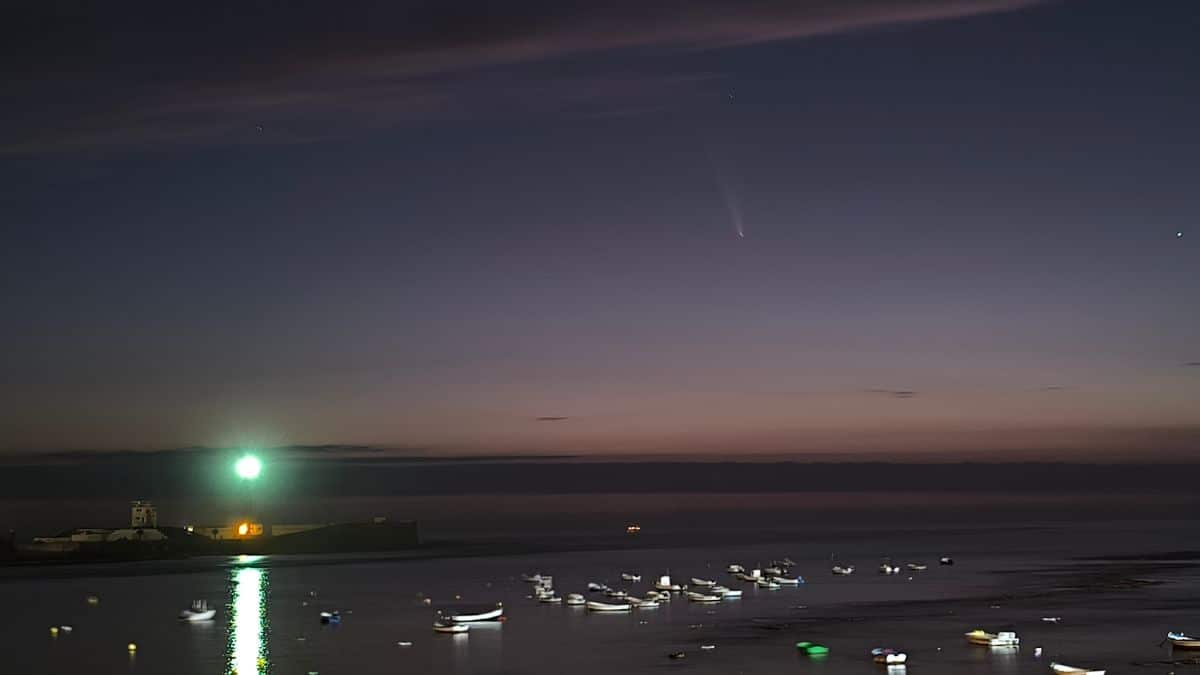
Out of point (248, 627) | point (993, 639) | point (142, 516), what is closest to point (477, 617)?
point (248, 627)

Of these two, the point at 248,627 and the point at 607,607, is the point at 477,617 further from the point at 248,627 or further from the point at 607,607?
the point at 248,627

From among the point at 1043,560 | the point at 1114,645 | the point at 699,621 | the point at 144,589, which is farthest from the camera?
the point at 1043,560

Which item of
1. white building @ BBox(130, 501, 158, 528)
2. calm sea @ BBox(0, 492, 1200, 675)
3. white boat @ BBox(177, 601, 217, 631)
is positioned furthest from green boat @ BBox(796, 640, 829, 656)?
white building @ BBox(130, 501, 158, 528)

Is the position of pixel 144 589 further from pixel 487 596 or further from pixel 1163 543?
pixel 1163 543

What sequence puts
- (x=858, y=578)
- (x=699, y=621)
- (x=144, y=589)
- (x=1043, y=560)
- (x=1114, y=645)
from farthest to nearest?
1. (x=1043, y=560)
2. (x=858, y=578)
3. (x=144, y=589)
4. (x=699, y=621)
5. (x=1114, y=645)

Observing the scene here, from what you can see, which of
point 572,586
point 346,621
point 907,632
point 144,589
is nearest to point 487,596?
point 572,586

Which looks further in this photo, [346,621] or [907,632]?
[346,621]
